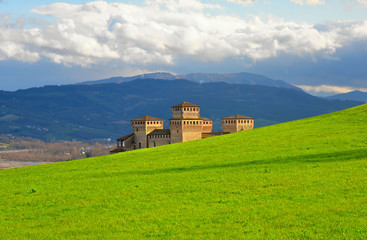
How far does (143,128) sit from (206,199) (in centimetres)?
9938

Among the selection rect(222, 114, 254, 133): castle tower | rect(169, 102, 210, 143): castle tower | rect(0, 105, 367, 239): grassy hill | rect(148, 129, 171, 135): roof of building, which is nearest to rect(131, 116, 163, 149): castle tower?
rect(148, 129, 171, 135): roof of building

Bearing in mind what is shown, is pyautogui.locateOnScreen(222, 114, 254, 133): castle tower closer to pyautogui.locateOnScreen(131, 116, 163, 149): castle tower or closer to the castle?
the castle

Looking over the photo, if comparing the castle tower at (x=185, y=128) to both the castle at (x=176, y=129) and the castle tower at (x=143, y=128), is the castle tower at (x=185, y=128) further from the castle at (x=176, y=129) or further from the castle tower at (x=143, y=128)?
the castle tower at (x=143, y=128)

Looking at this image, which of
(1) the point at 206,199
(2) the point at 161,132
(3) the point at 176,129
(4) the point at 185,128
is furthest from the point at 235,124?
(1) the point at 206,199

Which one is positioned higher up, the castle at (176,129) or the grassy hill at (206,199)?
the castle at (176,129)

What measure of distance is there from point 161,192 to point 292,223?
416 inches

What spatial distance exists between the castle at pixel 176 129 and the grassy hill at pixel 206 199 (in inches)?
2807

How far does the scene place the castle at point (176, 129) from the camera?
378ft

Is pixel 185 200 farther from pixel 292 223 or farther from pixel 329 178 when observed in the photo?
pixel 329 178

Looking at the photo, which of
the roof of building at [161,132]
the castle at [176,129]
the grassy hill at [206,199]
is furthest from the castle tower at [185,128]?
the grassy hill at [206,199]

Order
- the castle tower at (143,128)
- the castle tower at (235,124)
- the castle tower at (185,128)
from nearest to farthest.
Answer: the castle tower at (185,128) → the castle tower at (143,128) → the castle tower at (235,124)

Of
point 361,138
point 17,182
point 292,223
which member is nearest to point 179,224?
point 292,223

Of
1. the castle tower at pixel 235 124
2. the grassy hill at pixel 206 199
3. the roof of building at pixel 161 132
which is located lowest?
the grassy hill at pixel 206 199

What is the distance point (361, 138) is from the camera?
4597cm
